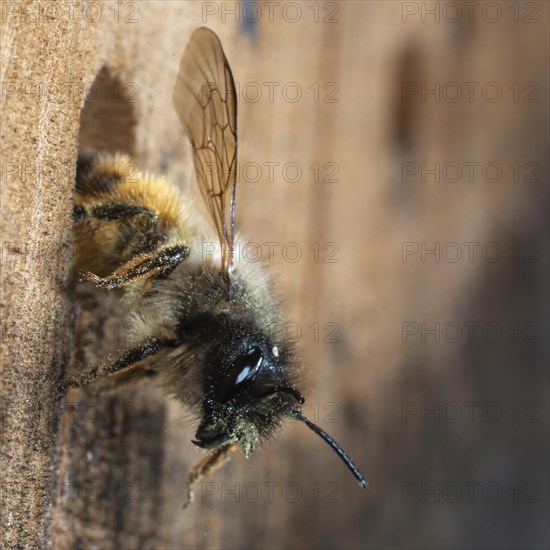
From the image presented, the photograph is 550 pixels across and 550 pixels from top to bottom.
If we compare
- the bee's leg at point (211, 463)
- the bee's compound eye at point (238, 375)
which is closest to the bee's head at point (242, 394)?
the bee's compound eye at point (238, 375)

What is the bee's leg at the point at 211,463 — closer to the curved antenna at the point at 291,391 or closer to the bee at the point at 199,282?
the bee at the point at 199,282

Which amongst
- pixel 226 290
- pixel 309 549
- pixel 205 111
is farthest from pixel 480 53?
pixel 309 549

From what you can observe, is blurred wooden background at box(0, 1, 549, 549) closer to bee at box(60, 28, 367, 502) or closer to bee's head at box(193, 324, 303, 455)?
bee at box(60, 28, 367, 502)

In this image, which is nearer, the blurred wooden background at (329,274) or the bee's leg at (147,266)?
the blurred wooden background at (329,274)

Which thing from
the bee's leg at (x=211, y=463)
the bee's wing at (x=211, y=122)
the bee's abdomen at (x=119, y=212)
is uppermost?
the bee's wing at (x=211, y=122)

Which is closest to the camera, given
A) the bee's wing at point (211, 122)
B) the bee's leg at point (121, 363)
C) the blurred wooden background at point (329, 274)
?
the blurred wooden background at point (329, 274)

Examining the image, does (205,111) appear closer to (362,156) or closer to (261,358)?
(261,358)

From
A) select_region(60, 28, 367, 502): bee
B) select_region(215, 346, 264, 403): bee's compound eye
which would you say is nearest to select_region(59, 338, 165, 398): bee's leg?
select_region(60, 28, 367, 502): bee

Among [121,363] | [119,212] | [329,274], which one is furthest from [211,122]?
[329,274]
